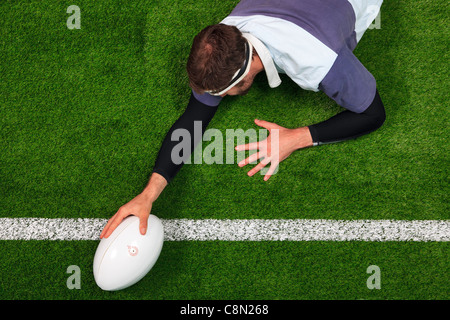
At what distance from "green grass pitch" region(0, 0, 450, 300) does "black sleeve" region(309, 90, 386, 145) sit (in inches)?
8.6

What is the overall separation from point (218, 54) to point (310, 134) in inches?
39.4

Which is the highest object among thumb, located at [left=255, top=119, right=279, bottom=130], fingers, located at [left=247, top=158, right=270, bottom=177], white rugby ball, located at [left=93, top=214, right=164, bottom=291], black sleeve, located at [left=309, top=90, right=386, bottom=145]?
black sleeve, located at [left=309, top=90, right=386, bottom=145]

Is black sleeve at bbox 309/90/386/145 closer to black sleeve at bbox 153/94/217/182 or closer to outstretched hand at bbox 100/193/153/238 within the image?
black sleeve at bbox 153/94/217/182

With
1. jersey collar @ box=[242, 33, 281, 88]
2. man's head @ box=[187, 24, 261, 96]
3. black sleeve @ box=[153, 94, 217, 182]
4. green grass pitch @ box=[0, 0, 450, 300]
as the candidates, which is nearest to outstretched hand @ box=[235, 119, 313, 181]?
green grass pitch @ box=[0, 0, 450, 300]

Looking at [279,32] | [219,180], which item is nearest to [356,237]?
[219,180]

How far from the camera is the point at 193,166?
2559 mm

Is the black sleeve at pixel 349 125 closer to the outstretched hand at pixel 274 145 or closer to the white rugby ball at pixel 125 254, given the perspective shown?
the outstretched hand at pixel 274 145

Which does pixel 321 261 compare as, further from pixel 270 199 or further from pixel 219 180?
pixel 219 180

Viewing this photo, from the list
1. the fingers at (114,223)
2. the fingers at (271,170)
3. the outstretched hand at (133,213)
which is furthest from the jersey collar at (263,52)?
the fingers at (114,223)

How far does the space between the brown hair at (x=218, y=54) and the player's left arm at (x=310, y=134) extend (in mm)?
820

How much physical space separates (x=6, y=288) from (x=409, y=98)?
336cm

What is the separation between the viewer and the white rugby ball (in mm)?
2040

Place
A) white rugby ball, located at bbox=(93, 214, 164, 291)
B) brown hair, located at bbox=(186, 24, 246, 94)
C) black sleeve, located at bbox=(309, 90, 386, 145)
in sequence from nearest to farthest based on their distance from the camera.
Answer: brown hair, located at bbox=(186, 24, 246, 94), white rugby ball, located at bbox=(93, 214, 164, 291), black sleeve, located at bbox=(309, 90, 386, 145)

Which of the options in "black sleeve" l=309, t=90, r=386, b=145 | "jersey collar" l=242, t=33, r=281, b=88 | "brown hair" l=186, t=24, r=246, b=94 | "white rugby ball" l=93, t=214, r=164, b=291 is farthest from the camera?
"black sleeve" l=309, t=90, r=386, b=145
